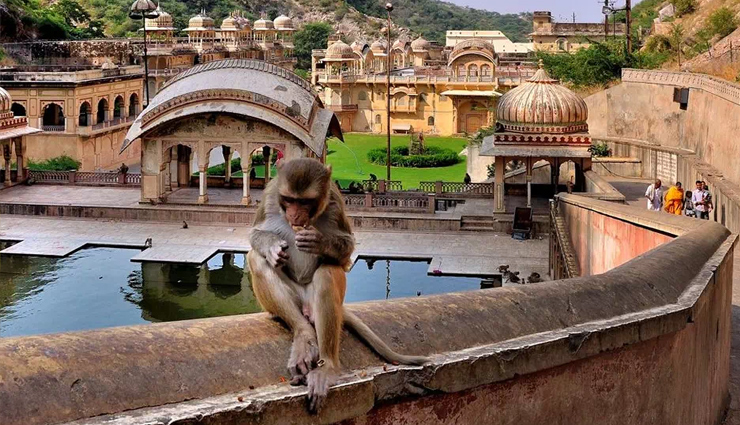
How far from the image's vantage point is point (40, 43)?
51.0m

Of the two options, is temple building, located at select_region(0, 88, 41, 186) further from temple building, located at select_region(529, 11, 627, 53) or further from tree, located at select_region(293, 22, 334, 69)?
temple building, located at select_region(529, 11, 627, 53)

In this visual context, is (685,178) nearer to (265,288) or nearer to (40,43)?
(265,288)

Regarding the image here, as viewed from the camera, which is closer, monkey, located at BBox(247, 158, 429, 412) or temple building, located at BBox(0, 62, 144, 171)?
monkey, located at BBox(247, 158, 429, 412)

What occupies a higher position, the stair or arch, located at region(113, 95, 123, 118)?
arch, located at region(113, 95, 123, 118)

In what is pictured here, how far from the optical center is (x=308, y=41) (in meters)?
76.1

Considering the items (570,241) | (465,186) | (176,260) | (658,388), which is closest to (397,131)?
(465,186)

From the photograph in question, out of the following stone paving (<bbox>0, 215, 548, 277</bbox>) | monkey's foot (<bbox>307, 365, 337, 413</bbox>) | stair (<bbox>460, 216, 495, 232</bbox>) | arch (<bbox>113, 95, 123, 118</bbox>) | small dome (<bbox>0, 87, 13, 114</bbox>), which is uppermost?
arch (<bbox>113, 95, 123, 118</bbox>)

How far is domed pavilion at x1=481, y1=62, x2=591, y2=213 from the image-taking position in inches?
850

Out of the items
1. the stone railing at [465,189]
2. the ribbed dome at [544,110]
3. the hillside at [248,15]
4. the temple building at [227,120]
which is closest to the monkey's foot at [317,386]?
the ribbed dome at [544,110]

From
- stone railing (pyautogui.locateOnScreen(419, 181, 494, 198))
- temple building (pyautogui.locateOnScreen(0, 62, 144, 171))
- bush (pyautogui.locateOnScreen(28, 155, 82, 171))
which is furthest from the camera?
temple building (pyautogui.locateOnScreen(0, 62, 144, 171))

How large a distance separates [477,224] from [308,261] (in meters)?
18.7

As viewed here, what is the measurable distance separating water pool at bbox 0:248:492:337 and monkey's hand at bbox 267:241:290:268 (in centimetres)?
1222

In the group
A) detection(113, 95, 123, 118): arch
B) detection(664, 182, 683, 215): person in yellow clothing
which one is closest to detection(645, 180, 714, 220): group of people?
detection(664, 182, 683, 215): person in yellow clothing

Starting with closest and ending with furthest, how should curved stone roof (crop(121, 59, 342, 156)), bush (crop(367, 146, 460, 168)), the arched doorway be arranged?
1. curved stone roof (crop(121, 59, 342, 156))
2. the arched doorway
3. bush (crop(367, 146, 460, 168))
